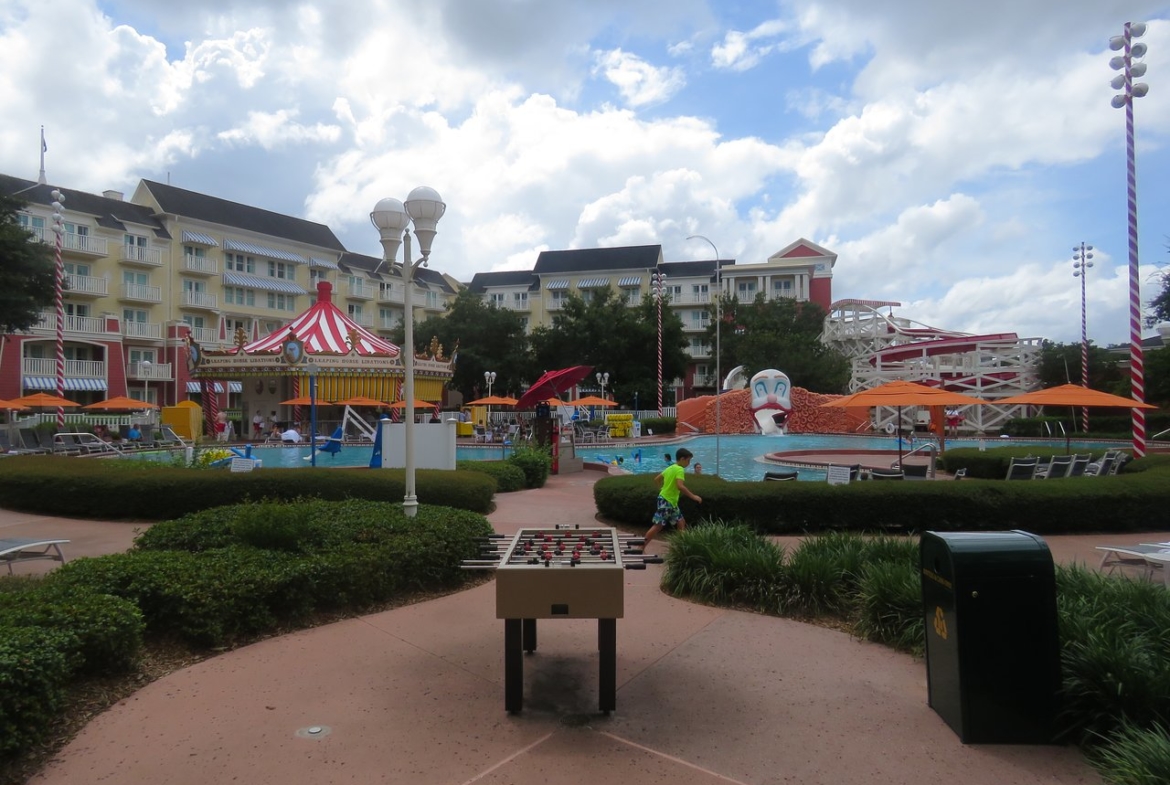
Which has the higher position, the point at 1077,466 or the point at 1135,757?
the point at 1077,466

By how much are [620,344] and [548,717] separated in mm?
47761

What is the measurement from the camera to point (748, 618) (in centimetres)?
692

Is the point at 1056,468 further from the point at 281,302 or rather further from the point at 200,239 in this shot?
the point at 281,302

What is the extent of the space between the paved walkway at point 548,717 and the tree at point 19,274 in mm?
25613

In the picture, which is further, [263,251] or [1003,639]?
[263,251]

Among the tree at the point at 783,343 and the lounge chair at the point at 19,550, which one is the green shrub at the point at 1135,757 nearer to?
the lounge chair at the point at 19,550

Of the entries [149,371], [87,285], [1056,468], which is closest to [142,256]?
[87,285]

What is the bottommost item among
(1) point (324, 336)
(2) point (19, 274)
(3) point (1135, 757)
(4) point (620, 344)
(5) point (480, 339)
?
(3) point (1135, 757)

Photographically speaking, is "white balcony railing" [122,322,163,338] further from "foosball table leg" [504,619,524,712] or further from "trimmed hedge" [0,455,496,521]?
"foosball table leg" [504,619,524,712]

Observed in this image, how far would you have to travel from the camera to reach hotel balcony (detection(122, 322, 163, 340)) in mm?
43312

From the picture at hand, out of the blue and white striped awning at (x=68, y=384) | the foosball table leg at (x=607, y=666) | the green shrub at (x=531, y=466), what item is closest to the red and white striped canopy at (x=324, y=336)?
the blue and white striped awning at (x=68, y=384)

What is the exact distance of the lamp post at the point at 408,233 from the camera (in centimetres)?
946

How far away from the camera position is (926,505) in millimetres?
10797

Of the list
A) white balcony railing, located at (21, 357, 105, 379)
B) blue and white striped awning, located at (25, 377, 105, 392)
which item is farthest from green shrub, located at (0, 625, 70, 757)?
white balcony railing, located at (21, 357, 105, 379)
